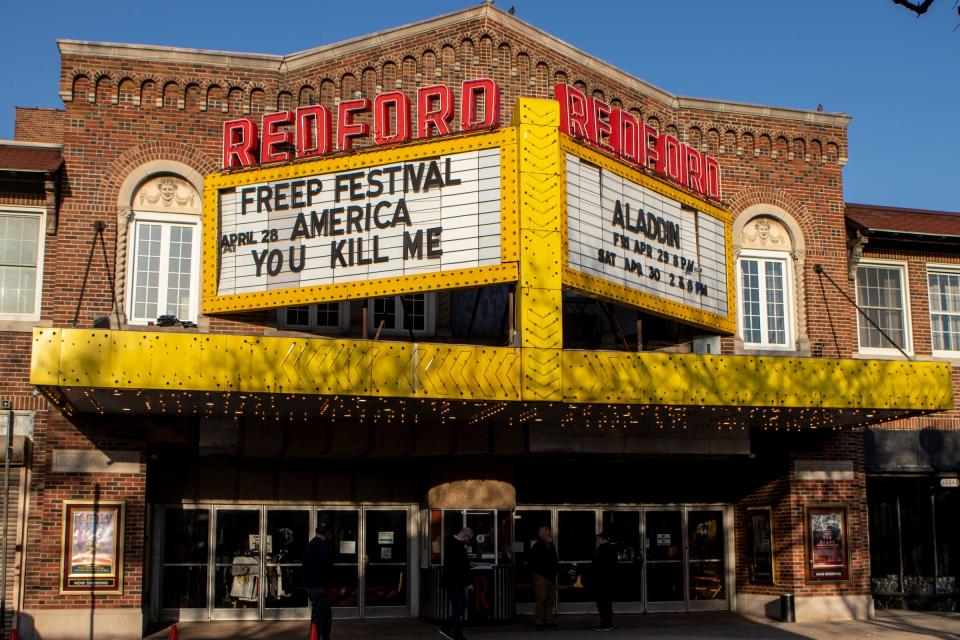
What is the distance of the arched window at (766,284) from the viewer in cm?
2309

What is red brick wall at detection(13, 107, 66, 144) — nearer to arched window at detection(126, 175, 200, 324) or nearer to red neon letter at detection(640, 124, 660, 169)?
arched window at detection(126, 175, 200, 324)

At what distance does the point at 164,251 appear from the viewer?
67.1 ft

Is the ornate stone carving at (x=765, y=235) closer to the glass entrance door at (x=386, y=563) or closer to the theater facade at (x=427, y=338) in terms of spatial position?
the theater facade at (x=427, y=338)

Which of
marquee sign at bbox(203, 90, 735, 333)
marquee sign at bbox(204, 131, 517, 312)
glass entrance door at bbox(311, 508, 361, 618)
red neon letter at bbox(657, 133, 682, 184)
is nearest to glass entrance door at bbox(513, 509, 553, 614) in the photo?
glass entrance door at bbox(311, 508, 361, 618)

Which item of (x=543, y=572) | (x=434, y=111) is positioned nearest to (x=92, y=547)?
(x=543, y=572)

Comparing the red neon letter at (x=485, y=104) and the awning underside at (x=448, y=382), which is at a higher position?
the red neon letter at (x=485, y=104)

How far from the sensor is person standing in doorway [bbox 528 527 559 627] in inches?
795

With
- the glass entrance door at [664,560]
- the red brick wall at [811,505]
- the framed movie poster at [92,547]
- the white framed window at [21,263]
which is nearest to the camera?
the framed movie poster at [92,547]

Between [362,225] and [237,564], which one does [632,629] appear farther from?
[362,225]

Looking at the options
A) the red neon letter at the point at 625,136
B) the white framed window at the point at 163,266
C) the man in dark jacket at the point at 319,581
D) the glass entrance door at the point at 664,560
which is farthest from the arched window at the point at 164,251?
the glass entrance door at the point at 664,560

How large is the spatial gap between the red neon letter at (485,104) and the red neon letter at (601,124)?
186 centimetres

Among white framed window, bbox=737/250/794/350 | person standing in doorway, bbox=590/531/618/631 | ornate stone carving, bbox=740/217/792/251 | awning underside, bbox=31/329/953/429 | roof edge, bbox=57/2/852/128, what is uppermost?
roof edge, bbox=57/2/852/128

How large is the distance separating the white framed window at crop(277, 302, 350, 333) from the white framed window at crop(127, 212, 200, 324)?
168 centimetres

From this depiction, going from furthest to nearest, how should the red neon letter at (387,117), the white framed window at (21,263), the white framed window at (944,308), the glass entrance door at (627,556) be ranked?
the white framed window at (944,308)
the glass entrance door at (627,556)
the white framed window at (21,263)
the red neon letter at (387,117)
